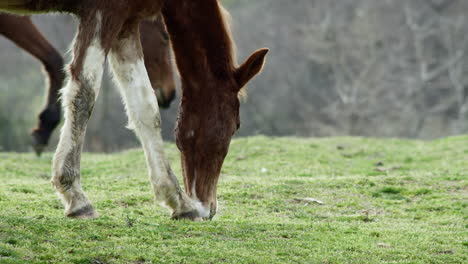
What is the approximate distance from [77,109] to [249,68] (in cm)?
153

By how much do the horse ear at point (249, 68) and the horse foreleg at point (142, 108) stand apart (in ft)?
2.58

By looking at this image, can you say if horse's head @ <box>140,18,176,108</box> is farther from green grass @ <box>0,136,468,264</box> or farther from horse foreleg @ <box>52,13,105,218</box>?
horse foreleg @ <box>52,13,105,218</box>

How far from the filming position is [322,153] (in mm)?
11500

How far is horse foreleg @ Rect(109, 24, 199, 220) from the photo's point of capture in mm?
5586

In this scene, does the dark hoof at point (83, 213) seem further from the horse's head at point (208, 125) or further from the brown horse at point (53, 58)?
the brown horse at point (53, 58)

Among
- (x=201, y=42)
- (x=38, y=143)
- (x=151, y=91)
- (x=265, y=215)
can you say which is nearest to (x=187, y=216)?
(x=151, y=91)

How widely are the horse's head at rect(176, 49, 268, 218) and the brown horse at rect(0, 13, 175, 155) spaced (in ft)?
11.7

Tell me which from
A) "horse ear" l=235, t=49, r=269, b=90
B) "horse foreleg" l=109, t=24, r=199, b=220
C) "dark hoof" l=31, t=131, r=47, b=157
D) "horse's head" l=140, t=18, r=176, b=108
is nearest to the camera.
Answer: "horse foreleg" l=109, t=24, r=199, b=220

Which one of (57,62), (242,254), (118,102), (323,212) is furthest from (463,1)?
(242,254)

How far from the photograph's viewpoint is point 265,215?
21.6 feet

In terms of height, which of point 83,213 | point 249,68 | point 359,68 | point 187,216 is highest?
point 249,68

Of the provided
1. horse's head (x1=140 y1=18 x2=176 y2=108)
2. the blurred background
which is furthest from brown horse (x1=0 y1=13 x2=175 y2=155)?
the blurred background

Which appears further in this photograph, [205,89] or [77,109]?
[205,89]

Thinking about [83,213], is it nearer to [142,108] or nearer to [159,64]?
[142,108]
